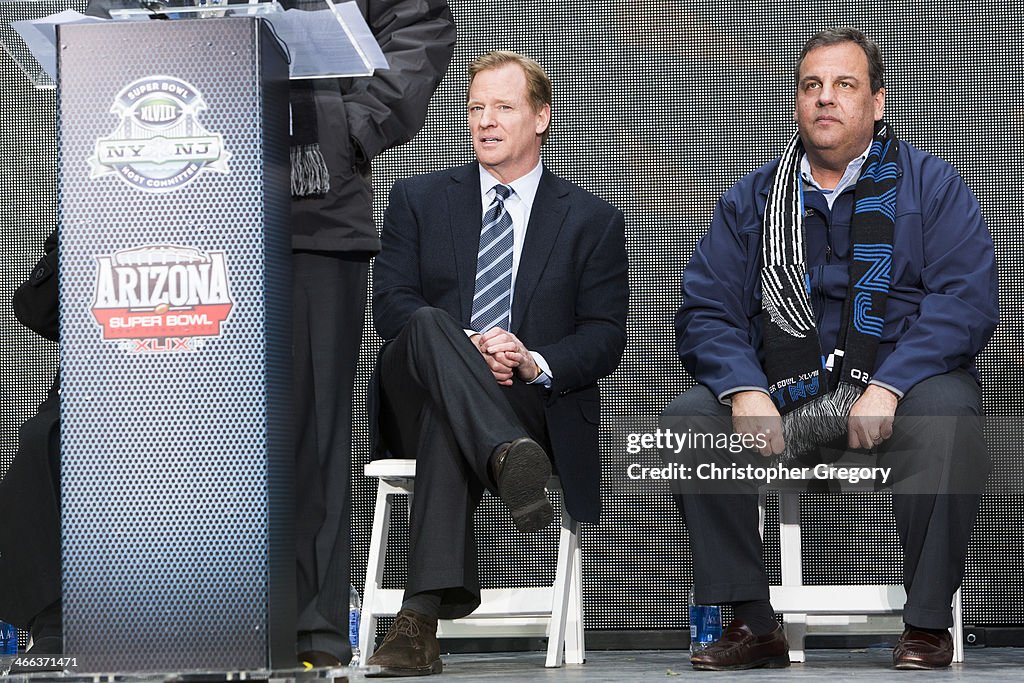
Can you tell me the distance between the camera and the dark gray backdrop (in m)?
3.54

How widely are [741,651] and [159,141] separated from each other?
1706 mm

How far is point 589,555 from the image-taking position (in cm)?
358

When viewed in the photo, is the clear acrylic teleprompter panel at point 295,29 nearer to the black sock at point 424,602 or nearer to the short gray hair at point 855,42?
the black sock at point 424,602

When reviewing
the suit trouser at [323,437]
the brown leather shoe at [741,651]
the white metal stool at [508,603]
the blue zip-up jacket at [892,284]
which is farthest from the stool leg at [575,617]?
the suit trouser at [323,437]

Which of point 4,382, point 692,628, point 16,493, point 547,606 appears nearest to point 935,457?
point 692,628

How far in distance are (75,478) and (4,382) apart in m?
2.25

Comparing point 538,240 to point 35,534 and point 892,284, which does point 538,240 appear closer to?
point 892,284

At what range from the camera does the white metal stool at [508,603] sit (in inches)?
118

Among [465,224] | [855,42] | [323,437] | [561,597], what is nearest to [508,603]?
[561,597]

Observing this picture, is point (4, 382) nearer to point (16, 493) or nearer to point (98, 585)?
point (16, 493)

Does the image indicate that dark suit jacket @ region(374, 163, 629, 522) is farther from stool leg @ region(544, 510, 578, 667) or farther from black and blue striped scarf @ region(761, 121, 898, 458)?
black and blue striped scarf @ region(761, 121, 898, 458)

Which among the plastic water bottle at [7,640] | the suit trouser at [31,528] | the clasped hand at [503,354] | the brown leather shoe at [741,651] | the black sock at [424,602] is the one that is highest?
the clasped hand at [503,354]

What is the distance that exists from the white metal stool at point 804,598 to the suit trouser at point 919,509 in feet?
0.49

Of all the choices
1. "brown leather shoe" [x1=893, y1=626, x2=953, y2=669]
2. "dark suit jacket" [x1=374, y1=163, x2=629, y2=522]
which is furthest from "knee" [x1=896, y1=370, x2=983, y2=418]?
"dark suit jacket" [x1=374, y1=163, x2=629, y2=522]
